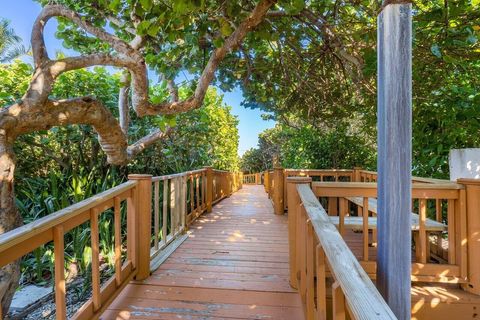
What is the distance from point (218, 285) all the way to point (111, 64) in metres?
2.40

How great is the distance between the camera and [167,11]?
2.28m

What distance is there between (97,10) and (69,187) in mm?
2630

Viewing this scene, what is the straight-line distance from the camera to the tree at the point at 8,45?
12.2m

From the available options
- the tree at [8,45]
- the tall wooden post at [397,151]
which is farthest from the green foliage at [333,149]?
the tree at [8,45]

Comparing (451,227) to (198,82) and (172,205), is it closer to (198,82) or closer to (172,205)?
(198,82)

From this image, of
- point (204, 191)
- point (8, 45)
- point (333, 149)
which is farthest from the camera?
point (8, 45)

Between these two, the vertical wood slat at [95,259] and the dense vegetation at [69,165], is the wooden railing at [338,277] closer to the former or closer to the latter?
the vertical wood slat at [95,259]

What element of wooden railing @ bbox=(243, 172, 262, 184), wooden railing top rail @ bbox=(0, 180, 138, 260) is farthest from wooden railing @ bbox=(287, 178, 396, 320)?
wooden railing @ bbox=(243, 172, 262, 184)

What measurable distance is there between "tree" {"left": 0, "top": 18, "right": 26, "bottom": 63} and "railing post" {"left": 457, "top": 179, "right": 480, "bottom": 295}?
16.0m

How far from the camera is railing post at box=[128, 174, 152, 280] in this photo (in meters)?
2.47

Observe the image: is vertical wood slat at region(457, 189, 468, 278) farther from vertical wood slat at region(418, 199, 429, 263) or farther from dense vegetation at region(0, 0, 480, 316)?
dense vegetation at region(0, 0, 480, 316)

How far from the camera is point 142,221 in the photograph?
251 cm

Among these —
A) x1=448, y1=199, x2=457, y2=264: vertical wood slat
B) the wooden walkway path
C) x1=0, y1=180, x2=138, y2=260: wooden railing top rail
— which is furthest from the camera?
x1=448, y1=199, x2=457, y2=264: vertical wood slat

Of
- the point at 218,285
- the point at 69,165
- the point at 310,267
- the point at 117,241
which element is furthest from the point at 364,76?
the point at 69,165
